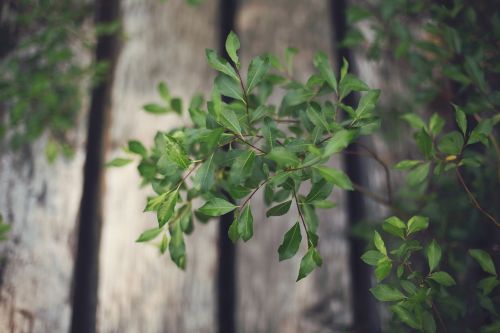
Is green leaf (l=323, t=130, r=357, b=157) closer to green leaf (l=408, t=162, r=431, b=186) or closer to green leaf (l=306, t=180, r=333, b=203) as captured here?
green leaf (l=306, t=180, r=333, b=203)

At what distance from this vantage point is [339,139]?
0.51m

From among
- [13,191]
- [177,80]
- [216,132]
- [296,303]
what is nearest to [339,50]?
[177,80]

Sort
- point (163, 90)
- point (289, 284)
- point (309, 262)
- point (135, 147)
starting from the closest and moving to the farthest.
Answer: point (309, 262)
point (135, 147)
point (163, 90)
point (289, 284)

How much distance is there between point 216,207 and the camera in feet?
2.00

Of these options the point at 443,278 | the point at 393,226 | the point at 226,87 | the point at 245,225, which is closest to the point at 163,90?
the point at 226,87

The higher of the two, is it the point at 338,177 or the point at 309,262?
the point at 338,177

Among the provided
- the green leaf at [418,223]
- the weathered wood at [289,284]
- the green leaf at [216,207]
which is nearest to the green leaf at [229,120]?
the green leaf at [216,207]

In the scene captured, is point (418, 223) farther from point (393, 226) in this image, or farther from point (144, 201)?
point (144, 201)

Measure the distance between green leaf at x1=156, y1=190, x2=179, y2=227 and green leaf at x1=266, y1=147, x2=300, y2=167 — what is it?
6.0 inches

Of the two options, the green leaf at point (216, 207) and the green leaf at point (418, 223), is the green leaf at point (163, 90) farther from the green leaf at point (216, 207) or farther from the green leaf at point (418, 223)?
the green leaf at point (418, 223)

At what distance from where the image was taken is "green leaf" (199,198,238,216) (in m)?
0.61

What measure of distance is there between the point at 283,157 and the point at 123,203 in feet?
2.27

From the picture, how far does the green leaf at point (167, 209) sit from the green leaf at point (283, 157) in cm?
15

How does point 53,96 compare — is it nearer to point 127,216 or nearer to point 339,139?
point 127,216
